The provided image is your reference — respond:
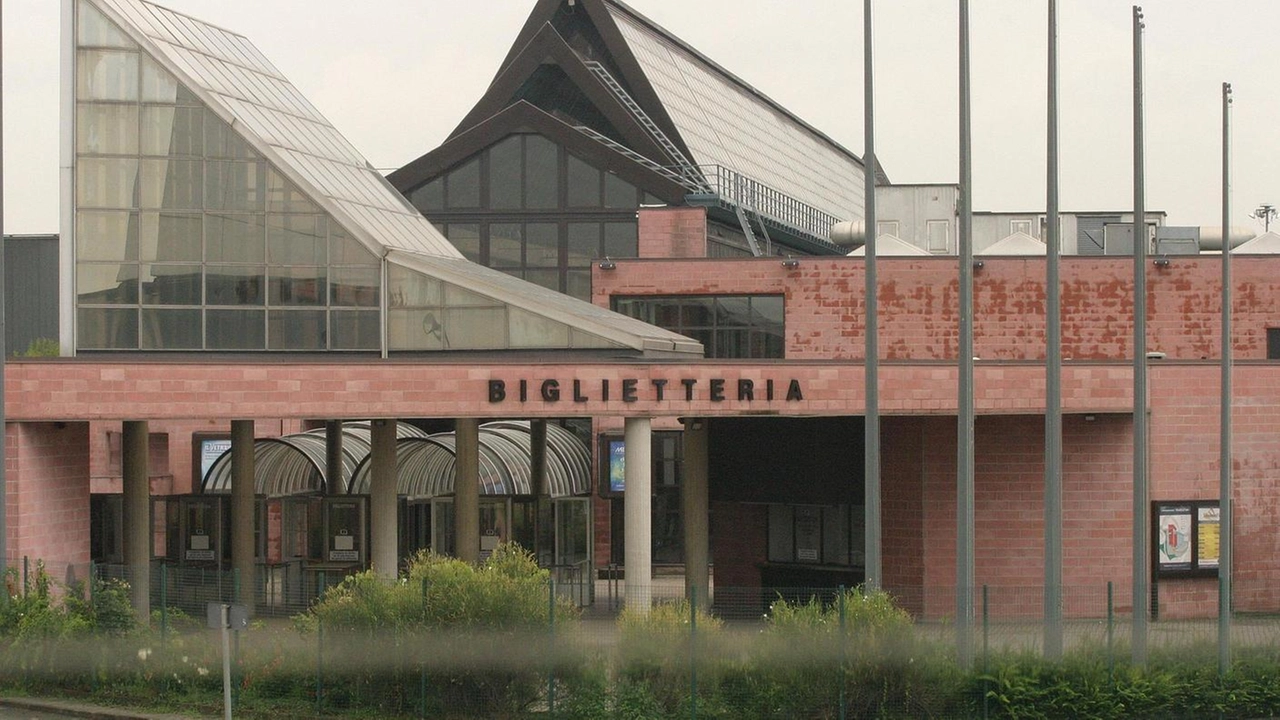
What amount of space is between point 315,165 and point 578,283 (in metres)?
19.8

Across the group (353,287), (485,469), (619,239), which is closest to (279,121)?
(353,287)

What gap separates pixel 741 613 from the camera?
30.3 metres

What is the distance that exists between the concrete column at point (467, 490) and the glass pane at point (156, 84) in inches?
324

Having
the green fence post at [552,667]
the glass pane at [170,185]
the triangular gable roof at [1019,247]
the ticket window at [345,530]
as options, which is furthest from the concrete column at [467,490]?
the triangular gable roof at [1019,247]

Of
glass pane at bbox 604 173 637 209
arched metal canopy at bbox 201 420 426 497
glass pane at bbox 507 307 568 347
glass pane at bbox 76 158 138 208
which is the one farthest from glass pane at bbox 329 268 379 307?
glass pane at bbox 604 173 637 209

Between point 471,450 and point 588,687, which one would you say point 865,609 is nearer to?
point 588,687

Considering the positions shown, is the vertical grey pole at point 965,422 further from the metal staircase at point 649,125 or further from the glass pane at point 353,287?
the metal staircase at point 649,125

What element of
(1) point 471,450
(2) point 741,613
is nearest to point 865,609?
(2) point 741,613

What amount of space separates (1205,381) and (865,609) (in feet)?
45.2

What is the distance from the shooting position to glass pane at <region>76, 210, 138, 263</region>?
109ft

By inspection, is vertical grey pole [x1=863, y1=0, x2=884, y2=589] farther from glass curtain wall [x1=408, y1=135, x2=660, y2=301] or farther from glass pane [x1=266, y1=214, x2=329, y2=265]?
glass curtain wall [x1=408, y1=135, x2=660, y2=301]

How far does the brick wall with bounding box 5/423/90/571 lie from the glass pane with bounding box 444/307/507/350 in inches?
272

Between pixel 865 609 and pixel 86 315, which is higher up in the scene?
pixel 86 315

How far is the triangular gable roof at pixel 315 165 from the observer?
33250 mm
